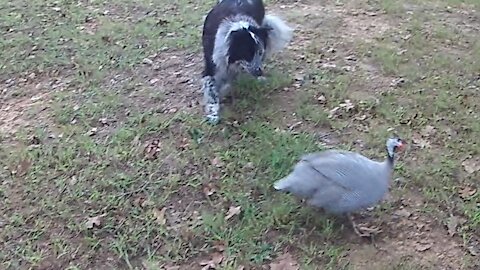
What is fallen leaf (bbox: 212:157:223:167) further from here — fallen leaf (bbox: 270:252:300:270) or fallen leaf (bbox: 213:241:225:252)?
fallen leaf (bbox: 270:252:300:270)

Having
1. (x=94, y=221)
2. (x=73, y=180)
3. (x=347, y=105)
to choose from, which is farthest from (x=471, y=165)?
(x=73, y=180)

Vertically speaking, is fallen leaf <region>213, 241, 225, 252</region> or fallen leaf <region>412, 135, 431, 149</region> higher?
fallen leaf <region>412, 135, 431, 149</region>

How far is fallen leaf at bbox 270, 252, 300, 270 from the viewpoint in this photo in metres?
3.04

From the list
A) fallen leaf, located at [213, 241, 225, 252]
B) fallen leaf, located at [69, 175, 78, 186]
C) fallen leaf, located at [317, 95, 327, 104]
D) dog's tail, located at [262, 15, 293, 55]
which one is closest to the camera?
fallen leaf, located at [213, 241, 225, 252]

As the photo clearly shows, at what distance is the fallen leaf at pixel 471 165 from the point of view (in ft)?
11.9

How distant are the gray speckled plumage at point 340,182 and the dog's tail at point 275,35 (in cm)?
146

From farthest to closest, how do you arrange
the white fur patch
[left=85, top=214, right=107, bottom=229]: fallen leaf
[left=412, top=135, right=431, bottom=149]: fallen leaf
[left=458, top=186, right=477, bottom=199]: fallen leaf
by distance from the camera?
the white fur patch < [left=412, top=135, right=431, bottom=149]: fallen leaf < [left=458, top=186, right=477, bottom=199]: fallen leaf < [left=85, top=214, right=107, bottom=229]: fallen leaf

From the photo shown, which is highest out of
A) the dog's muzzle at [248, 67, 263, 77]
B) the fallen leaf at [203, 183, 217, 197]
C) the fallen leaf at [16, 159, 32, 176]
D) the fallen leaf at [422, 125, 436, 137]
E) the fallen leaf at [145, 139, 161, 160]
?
the dog's muzzle at [248, 67, 263, 77]

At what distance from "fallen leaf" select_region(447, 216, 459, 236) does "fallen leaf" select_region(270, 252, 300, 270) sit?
0.81 meters

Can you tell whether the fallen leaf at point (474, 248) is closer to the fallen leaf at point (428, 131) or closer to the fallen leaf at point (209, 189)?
the fallen leaf at point (428, 131)

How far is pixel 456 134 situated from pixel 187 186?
5.46 feet

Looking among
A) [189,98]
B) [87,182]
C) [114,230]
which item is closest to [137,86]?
[189,98]

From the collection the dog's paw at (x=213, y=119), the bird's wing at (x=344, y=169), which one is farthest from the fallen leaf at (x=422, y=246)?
the dog's paw at (x=213, y=119)

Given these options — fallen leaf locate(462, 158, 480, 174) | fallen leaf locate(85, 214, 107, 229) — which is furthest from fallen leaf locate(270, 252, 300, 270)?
fallen leaf locate(462, 158, 480, 174)
